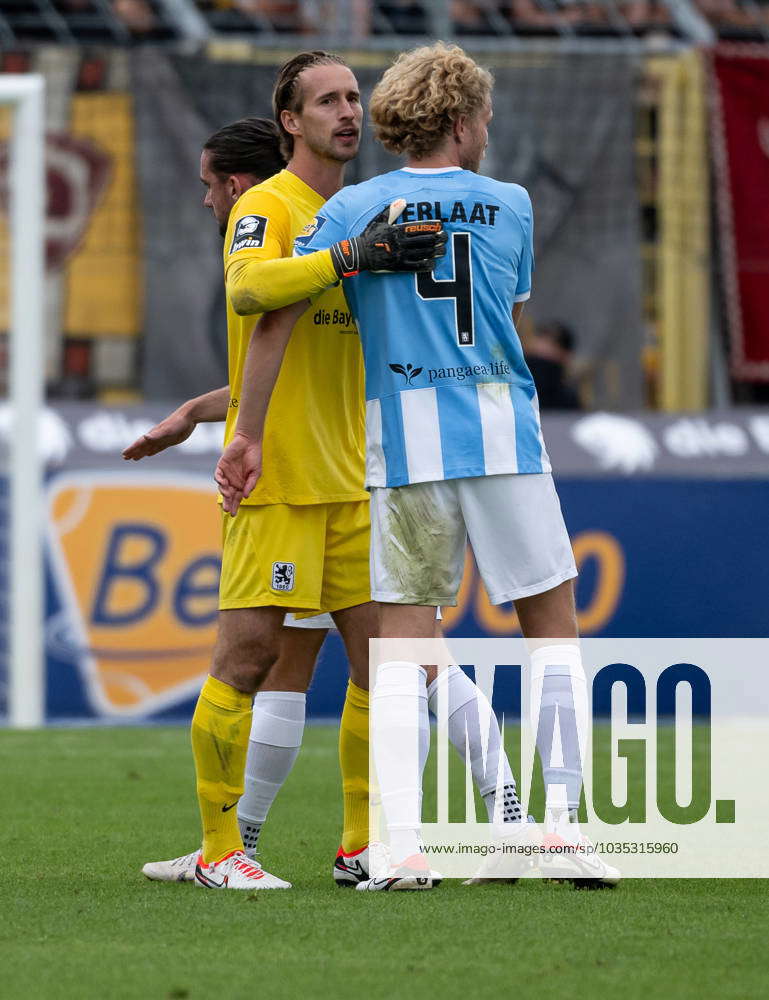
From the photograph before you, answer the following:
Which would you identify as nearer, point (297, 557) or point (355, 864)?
point (297, 557)

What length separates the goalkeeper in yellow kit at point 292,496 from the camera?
3.96 metres

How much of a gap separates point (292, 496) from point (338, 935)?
3.41ft

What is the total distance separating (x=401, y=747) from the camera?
149 inches

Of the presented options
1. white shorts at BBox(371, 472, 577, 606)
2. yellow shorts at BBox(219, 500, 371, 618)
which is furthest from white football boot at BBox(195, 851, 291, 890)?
white shorts at BBox(371, 472, 577, 606)

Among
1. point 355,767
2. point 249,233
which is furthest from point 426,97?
point 355,767

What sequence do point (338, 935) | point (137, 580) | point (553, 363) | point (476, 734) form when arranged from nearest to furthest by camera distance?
point (338, 935), point (476, 734), point (137, 580), point (553, 363)

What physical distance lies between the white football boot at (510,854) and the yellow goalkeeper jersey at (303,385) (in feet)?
2.65

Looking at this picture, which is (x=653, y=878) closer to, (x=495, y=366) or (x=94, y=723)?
(x=495, y=366)

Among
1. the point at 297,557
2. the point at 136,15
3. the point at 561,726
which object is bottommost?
the point at 561,726

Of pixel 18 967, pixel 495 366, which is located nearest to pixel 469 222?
pixel 495 366

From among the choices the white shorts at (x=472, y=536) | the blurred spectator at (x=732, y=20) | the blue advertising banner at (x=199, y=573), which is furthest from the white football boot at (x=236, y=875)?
the blurred spectator at (x=732, y=20)

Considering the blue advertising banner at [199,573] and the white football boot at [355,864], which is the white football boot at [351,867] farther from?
the blue advertising banner at [199,573]

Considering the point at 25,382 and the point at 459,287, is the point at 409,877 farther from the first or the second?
the point at 25,382

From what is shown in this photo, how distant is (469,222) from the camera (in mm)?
3750
